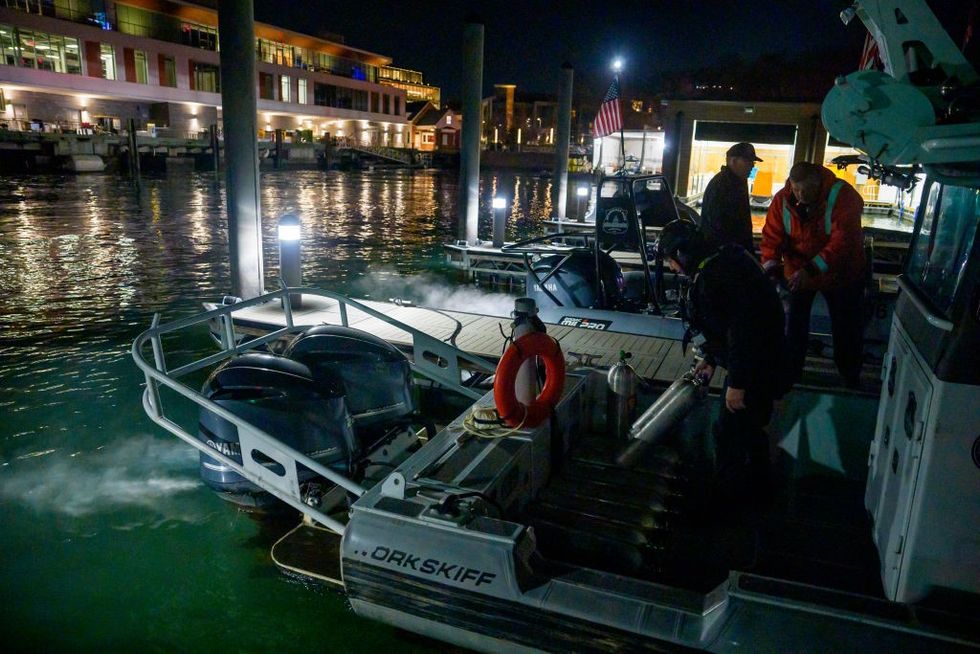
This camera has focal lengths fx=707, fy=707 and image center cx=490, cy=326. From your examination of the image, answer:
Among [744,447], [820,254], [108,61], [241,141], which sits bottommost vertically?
[744,447]

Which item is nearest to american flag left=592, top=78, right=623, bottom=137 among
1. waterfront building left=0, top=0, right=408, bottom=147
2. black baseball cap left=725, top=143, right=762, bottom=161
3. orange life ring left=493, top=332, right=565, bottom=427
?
black baseball cap left=725, top=143, right=762, bottom=161

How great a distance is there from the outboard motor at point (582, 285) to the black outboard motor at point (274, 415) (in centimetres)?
473

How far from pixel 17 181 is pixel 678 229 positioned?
4170 cm

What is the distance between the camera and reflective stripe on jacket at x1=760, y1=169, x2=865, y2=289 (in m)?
5.36

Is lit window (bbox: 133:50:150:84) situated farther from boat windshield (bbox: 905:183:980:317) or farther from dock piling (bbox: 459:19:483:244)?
boat windshield (bbox: 905:183:980:317)

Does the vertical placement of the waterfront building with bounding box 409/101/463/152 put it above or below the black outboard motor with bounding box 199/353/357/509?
above

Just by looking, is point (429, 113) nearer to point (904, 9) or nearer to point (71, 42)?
point (71, 42)

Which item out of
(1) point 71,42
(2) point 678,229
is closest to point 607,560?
(2) point 678,229

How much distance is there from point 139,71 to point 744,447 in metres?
62.4

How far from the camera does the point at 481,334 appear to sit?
845cm

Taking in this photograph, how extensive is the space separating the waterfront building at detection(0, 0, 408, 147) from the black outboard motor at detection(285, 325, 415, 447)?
162 feet

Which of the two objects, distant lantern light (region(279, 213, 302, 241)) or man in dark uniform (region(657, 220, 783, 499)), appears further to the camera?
distant lantern light (region(279, 213, 302, 241))

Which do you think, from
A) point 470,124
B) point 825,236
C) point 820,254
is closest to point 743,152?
point 825,236

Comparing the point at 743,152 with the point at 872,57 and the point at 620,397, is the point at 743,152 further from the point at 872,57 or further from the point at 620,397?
the point at 620,397
